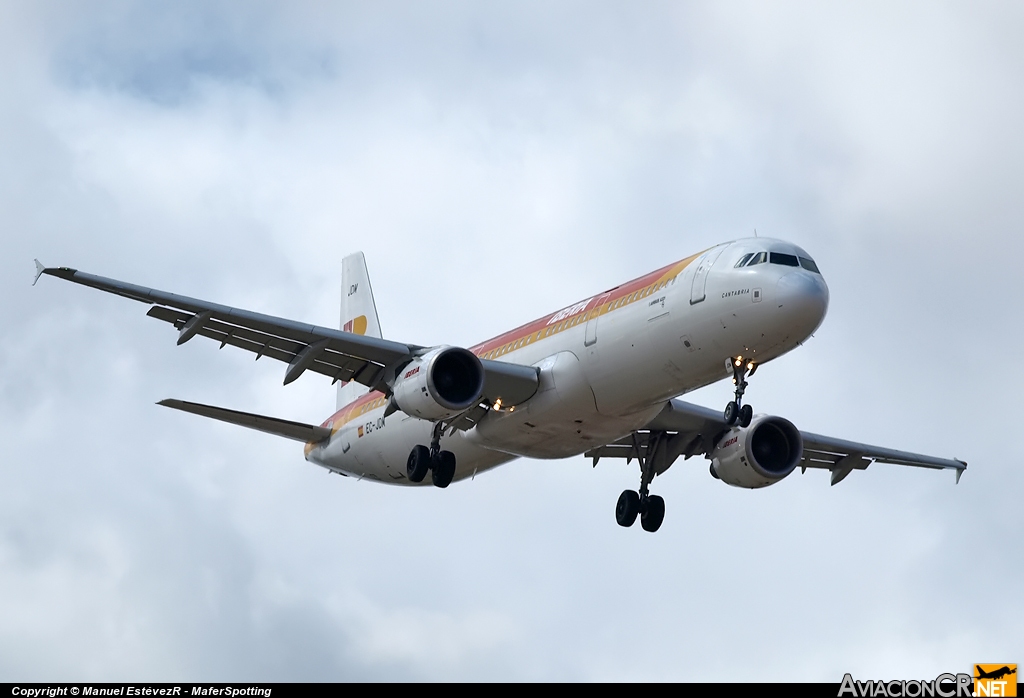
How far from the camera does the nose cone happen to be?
3050 centimetres

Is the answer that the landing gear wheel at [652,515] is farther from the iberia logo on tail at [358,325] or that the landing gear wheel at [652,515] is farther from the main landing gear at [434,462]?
the iberia logo on tail at [358,325]

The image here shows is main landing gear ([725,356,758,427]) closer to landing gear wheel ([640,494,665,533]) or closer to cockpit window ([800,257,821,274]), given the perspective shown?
cockpit window ([800,257,821,274])

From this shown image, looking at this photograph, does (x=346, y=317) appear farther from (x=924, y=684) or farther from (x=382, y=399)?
(x=924, y=684)

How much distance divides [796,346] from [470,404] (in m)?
7.66

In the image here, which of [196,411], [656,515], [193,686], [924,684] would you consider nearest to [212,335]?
[196,411]

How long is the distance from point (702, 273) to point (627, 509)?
10.6 metres

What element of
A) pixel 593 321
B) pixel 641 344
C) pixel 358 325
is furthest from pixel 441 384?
pixel 358 325

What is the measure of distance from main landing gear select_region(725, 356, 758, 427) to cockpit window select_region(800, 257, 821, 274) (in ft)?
7.75

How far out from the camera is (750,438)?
3947cm

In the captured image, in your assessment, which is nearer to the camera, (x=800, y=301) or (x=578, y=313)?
(x=800, y=301)

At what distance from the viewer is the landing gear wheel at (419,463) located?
36688 mm

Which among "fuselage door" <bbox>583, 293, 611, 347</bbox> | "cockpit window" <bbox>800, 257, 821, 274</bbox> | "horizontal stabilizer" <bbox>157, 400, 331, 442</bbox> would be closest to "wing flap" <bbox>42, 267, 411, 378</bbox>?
"horizontal stabilizer" <bbox>157, 400, 331, 442</bbox>

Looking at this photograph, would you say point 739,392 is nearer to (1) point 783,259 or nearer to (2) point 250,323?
(1) point 783,259

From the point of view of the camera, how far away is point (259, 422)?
40.4m
